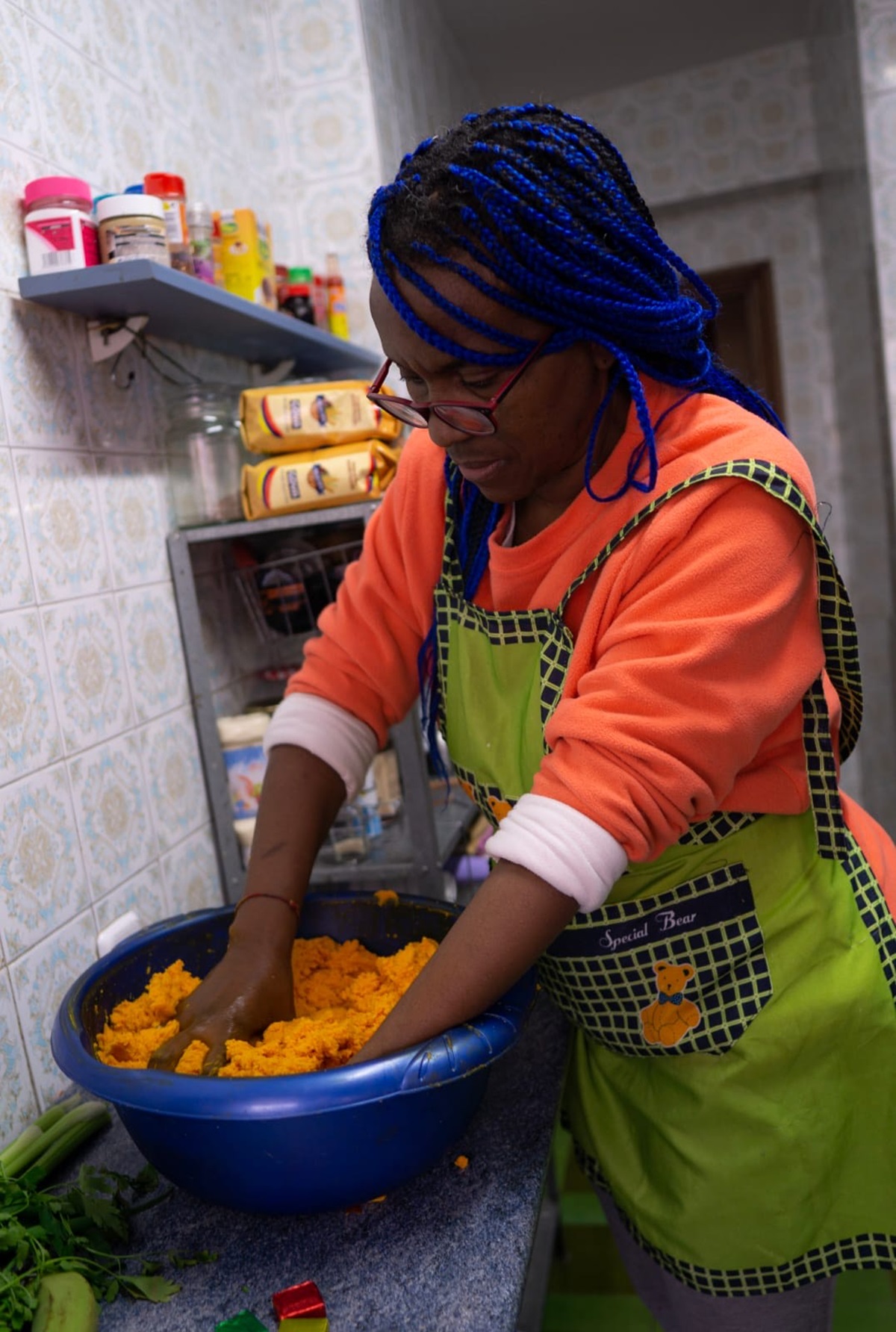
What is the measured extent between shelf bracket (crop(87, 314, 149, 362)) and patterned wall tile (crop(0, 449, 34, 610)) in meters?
0.25

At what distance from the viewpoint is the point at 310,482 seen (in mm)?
1519

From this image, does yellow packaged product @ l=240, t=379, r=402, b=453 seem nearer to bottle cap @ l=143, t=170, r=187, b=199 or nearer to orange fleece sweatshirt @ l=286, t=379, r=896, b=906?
bottle cap @ l=143, t=170, r=187, b=199

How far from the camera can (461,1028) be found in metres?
0.78

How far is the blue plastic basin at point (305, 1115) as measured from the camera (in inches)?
28.3

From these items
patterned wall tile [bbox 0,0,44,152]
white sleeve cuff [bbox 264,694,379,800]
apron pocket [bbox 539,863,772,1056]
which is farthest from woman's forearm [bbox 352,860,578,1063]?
patterned wall tile [bbox 0,0,44,152]

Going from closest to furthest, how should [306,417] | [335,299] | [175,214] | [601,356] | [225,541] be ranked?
[601,356], [175,214], [306,417], [225,541], [335,299]

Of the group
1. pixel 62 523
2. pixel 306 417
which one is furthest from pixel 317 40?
pixel 62 523

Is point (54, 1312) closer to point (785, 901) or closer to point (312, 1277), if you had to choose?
point (312, 1277)

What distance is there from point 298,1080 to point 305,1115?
0.02 meters

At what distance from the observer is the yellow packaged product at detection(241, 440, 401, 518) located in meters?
1.52

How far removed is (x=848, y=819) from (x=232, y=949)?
2.07ft

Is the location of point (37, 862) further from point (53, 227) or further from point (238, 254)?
point (238, 254)

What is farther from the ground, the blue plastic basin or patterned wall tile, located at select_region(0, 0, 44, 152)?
patterned wall tile, located at select_region(0, 0, 44, 152)

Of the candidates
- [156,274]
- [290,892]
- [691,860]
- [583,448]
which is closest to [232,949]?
[290,892]
